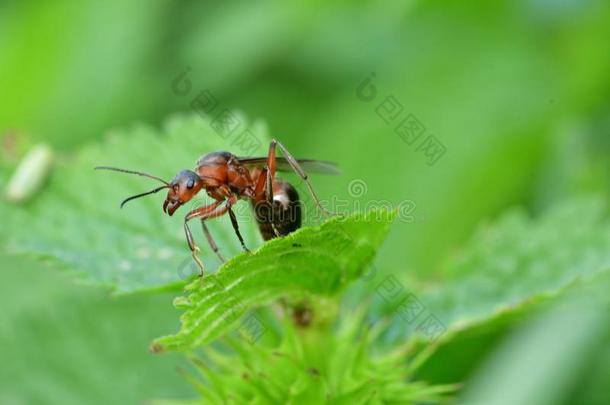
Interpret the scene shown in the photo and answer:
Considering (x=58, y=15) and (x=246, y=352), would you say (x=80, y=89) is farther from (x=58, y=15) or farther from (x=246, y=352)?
(x=246, y=352)

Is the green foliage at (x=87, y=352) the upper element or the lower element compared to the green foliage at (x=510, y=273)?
upper

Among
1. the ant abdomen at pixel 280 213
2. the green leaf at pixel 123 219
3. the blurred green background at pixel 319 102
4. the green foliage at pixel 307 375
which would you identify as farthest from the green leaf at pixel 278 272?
the blurred green background at pixel 319 102

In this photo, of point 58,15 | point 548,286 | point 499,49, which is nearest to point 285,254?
point 548,286

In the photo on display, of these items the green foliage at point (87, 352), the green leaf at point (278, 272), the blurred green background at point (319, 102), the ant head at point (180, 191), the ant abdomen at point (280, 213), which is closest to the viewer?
the green leaf at point (278, 272)

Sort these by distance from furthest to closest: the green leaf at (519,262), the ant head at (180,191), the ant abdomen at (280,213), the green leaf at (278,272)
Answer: the green leaf at (519,262)
the ant head at (180,191)
the ant abdomen at (280,213)
the green leaf at (278,272)

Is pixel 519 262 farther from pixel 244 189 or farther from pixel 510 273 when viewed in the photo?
pixel 244 189

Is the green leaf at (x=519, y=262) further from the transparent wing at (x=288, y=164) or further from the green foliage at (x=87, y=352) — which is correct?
the green foliage at (x=87, y=352)

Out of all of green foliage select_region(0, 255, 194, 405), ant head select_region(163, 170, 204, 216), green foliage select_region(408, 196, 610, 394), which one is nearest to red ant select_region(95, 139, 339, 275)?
ant head select_region(163, 170, 204, 216)

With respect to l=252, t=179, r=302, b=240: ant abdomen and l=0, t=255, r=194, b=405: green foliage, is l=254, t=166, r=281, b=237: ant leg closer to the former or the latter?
l=252, t=179, r=302, b=240: ant abdomen
